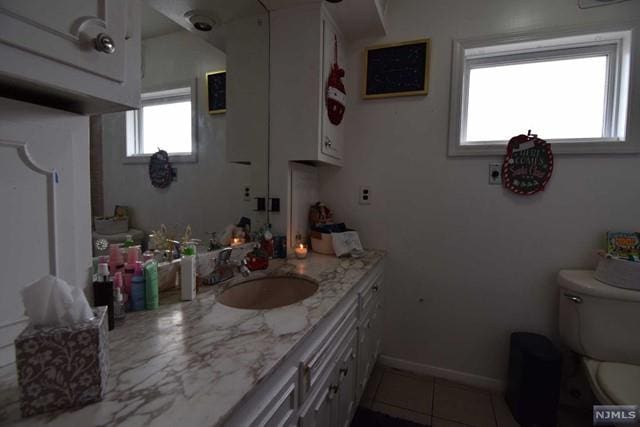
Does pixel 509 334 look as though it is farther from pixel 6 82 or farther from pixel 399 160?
pixel 6 82

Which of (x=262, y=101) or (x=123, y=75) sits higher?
(x=262, y=101)

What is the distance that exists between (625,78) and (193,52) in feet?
7.18

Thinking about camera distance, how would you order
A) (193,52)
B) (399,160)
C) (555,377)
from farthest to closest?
(399,160), (555,377), (193,52)

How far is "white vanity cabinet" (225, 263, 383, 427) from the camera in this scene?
2.32 ft

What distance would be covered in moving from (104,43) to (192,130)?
62cm

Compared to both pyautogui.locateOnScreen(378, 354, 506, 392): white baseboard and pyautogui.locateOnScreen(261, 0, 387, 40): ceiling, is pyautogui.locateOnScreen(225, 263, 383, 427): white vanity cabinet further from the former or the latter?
pyautogui.locateOnScreen(261, 0, 387, 40): ceiling

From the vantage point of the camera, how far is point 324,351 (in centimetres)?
103

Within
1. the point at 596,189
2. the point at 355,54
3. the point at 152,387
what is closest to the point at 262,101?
the point at 355,54

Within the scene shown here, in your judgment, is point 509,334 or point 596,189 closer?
point 596,189

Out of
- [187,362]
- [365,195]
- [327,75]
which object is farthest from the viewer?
[365,195]

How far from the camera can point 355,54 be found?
2.00m

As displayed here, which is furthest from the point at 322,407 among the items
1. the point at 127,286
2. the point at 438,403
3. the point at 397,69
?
the point at 397,69

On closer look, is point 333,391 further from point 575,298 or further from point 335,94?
point 335,94

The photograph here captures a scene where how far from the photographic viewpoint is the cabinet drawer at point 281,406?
0.67m
